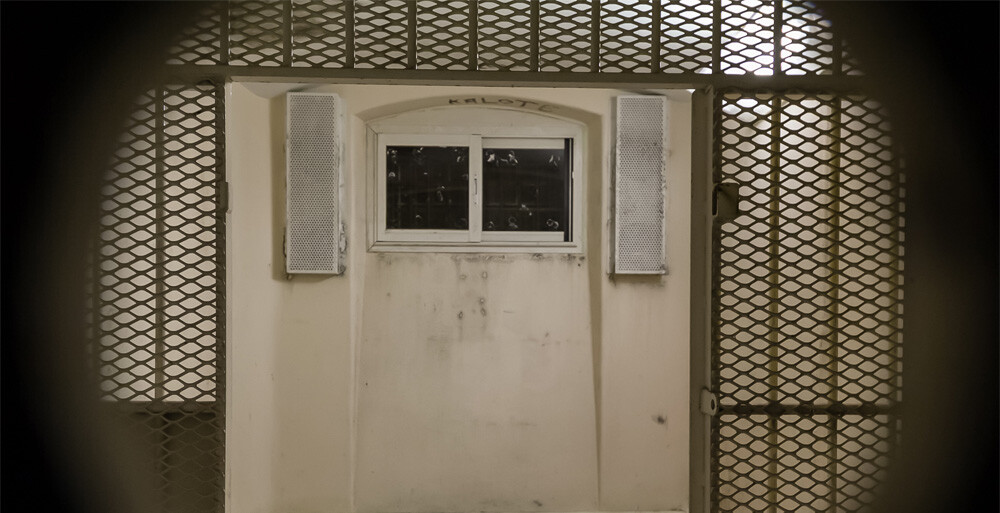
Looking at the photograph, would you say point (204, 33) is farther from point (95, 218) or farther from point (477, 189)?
point (477, 189)

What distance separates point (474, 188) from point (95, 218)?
7.65 feet

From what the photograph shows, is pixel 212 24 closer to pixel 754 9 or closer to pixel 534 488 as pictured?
pixel 754 9

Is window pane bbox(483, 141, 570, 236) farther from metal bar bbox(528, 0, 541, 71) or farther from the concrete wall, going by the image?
metal bar bbox(528, 0, 541, 71)

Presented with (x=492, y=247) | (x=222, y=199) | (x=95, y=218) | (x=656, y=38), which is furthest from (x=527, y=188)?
(x=95, y=218)

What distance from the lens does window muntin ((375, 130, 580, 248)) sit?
3.62 m

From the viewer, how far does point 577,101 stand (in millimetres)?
3471

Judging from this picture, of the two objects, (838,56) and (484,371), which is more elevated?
(838,56)

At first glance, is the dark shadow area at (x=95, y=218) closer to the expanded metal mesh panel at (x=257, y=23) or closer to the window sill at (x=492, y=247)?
the expanded metal mesh panel at (x=257, y=23)

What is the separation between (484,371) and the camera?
3596 mm

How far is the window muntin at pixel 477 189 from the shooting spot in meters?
3.62

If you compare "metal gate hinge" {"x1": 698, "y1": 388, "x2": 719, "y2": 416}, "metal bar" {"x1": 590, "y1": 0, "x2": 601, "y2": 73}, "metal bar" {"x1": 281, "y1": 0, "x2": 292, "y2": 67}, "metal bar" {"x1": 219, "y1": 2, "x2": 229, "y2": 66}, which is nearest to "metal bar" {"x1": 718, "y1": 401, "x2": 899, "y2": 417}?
"metal gate hinge" {"x1": 698, "y1": 388, "x2": 719, "y2": 416}

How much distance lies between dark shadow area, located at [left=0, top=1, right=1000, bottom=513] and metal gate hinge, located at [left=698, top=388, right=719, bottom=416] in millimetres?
505

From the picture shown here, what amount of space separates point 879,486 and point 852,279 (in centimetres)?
57

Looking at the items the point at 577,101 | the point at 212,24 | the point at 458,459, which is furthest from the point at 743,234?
the point at 212,24
